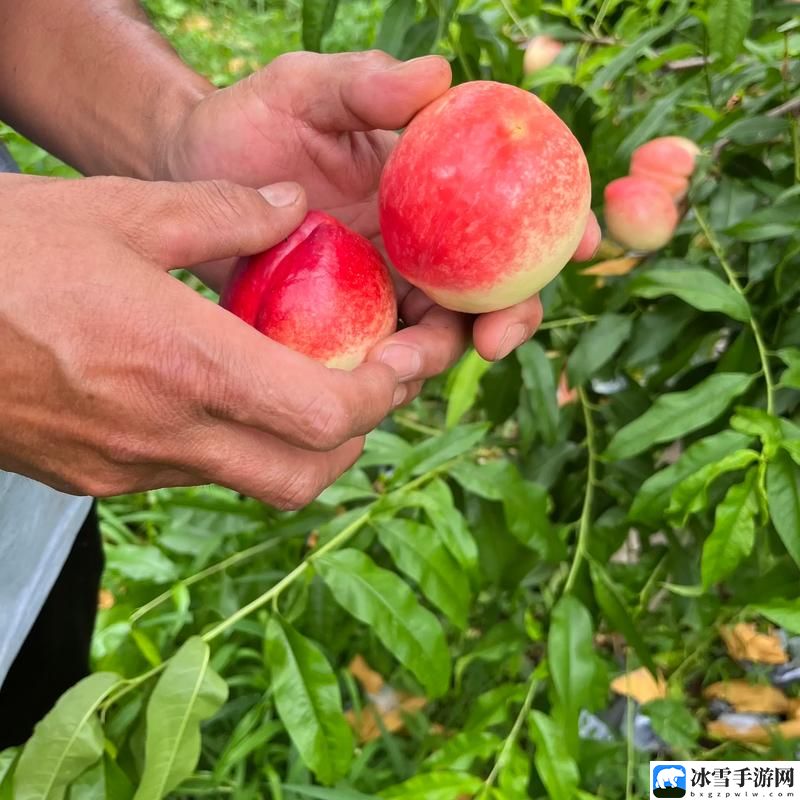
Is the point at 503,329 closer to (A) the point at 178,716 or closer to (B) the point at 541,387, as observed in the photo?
(B) the point at 541,387

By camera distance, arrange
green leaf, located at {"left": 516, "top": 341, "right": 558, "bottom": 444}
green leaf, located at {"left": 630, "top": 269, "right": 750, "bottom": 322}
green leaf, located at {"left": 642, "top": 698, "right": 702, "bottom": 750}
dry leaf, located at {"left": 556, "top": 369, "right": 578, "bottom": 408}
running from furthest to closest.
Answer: dry leaf, located at {"left": 556, "top": 369, "right": 578, "bottom": 408}
green leaf, located at {"left": 642, "top": 698, "right": 702, "bottom": 750}
green leaf, located at {"left": 516, "top": 341, "right": 558, "bottom": 444}
green leaf, located at {"left": 630, "top": 269, "right": 750, "bottom": 322}

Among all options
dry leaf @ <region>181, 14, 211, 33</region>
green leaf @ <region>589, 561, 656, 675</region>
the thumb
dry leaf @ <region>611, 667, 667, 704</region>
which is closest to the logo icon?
green leaf @ <region>589, 561, 656, 675</region>

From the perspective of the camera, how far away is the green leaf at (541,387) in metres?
1.31

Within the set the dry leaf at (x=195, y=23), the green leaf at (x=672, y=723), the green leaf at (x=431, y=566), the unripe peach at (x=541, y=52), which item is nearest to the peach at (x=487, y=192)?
the green leaf at (x=431, y=566)

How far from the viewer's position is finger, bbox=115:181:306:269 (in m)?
0.84

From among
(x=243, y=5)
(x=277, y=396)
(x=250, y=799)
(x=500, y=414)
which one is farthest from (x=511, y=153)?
(x=243, y=5)

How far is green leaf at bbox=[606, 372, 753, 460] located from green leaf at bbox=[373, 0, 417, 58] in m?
0.65

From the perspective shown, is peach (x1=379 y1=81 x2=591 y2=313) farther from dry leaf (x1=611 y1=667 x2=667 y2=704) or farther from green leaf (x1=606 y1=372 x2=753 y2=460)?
dry leaf (x1=611 y1=667 x2=667 y2=704)

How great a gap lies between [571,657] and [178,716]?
0.55 metres

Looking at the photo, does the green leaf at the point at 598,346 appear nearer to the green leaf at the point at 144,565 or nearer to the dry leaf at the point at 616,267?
the dry leaf at the point at 616,267

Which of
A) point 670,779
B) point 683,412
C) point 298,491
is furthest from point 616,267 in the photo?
point 670,779

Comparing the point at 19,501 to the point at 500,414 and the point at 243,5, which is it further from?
the point at 243,5

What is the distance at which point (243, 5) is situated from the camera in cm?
400

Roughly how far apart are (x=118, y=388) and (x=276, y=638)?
1.47ft
